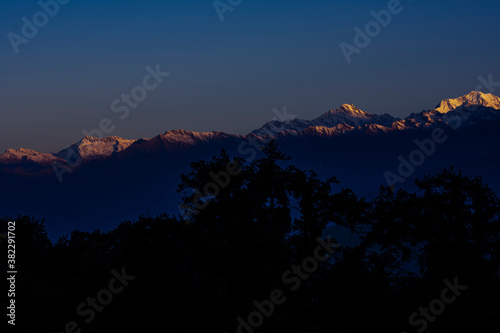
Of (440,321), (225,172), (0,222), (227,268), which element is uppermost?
(0,222)

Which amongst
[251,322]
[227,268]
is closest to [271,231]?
[227,268]

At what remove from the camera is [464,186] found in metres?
48.8

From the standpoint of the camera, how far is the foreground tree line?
116ft

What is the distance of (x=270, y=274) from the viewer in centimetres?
3603

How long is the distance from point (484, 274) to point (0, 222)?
48.5m

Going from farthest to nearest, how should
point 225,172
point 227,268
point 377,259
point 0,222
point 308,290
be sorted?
point 0,222 → point 225,172 → point 377,259 → point 308,290 → point 227,268

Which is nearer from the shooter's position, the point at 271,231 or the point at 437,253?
the point at 271,231

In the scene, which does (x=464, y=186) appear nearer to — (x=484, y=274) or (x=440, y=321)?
(x=484, y=274)

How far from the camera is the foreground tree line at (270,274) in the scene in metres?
35.2

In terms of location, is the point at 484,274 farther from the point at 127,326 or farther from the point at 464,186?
the point at 127,326

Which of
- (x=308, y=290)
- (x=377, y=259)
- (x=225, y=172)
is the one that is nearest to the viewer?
(x=308, y=290)

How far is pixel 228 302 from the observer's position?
3362 centimetres

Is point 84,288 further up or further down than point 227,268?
further up

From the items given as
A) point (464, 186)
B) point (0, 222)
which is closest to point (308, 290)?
point (464, 186)
